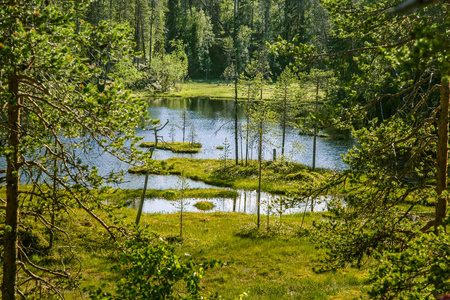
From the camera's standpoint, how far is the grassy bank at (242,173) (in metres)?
31.7

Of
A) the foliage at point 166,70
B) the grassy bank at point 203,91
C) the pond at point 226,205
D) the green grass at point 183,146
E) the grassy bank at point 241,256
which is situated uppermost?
the foliage at point 166,70

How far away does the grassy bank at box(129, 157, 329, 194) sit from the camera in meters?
31.7

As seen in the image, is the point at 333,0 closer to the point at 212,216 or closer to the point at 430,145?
the point at 430,145

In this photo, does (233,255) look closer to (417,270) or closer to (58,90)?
(58,90)

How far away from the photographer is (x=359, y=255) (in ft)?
23.2

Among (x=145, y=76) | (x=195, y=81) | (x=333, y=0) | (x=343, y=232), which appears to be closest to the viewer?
(x=333, y=0)

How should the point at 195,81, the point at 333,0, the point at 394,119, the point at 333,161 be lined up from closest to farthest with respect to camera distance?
the point at 333,0 → the point at 394,119 → the point at 333,161 → the point at 195,81

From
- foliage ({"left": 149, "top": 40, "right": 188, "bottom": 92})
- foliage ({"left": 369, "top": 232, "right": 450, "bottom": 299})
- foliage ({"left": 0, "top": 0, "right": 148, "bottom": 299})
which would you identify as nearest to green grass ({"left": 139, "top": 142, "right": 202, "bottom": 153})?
foliage ({"left": 149, "top": 40, "right": 188, "bottom": 92})

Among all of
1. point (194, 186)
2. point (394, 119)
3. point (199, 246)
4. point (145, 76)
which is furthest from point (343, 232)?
point (145, 76)

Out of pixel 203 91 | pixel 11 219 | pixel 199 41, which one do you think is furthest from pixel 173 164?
pixel 199 41

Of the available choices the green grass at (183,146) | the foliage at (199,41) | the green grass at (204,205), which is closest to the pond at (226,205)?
the green grass at (204,205)

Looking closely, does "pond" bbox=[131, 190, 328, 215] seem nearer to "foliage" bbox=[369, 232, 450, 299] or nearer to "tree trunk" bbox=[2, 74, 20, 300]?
"tree trunk" bbox=[2, 74, 20, 300]

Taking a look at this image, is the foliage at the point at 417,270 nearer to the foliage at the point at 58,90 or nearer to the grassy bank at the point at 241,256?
the foliage at the point at 58,90

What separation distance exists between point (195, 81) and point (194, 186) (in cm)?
7062
